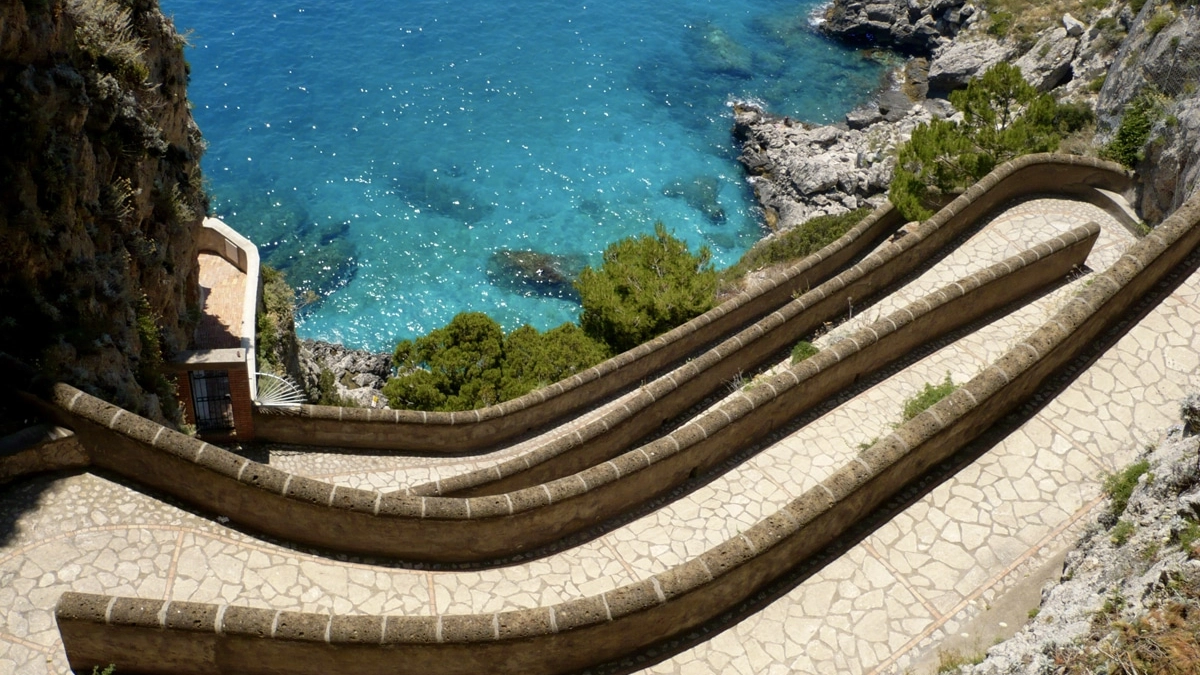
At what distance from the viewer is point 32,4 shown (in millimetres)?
12805

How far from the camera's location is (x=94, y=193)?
1428 centimetres

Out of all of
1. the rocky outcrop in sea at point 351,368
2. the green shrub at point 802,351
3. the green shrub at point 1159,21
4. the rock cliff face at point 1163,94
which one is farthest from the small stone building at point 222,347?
the green shrub at point 1159,21

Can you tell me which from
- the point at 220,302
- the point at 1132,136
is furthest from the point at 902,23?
the point at 220,302

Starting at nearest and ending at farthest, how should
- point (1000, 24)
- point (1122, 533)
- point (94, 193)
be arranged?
point (1122, 533) → point (94, 193) → point (1000, 24)

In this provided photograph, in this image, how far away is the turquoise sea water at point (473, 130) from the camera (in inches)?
1478

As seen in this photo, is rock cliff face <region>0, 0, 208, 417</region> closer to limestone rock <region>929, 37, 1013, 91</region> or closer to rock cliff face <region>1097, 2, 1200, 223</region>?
rock cliff face <region>1097, 2, 1200, 223</region>

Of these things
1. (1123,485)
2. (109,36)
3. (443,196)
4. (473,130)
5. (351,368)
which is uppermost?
(109,36)

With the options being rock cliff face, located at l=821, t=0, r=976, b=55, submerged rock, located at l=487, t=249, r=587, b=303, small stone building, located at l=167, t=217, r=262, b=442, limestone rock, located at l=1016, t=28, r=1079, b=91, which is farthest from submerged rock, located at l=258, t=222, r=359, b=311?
rock cliff face, located at l=821, t=0, r=976, b=55

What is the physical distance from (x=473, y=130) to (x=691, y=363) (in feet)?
103

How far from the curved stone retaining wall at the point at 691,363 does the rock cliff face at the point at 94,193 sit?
316 centimetres

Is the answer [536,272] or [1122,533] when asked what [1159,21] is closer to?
[536,272]

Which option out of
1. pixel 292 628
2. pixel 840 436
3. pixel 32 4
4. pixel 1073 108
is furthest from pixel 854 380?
pixel 1073 108

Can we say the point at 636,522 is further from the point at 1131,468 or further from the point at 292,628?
the point at 1131,468

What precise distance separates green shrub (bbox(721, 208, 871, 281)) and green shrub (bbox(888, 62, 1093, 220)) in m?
7.61
